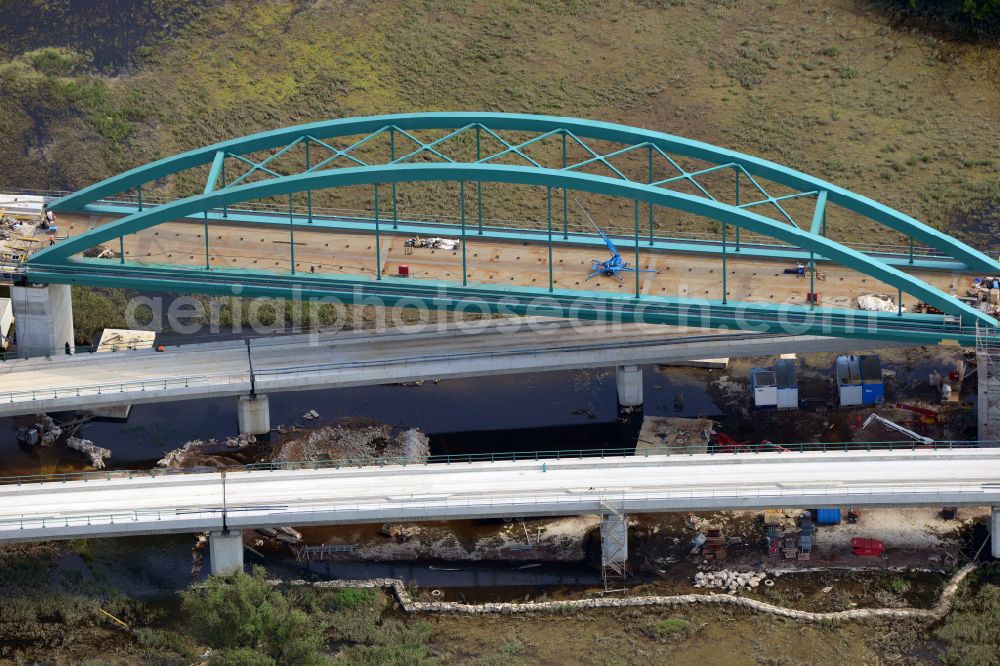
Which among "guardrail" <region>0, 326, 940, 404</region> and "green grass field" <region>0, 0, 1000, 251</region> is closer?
"guardrail" <region>0, 326, 940, 404</region>

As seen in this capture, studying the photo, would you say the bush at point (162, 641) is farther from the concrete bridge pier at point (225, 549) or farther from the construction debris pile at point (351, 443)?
the construction debris pile at point (351, 443)

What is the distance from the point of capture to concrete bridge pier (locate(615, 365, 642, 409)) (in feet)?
354

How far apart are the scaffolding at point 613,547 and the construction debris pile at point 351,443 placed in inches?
519

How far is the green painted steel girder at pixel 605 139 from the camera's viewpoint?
102m

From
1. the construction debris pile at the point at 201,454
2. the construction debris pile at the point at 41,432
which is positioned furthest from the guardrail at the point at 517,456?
the construction debris pile at the point at 41,432

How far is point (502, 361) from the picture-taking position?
10562 cm

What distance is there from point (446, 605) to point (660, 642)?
1036cm

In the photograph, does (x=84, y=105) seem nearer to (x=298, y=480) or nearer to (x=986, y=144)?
(x=298, y=480)

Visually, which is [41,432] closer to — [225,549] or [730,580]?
[225,549]

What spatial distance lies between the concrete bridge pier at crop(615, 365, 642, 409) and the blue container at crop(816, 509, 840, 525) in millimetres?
15356

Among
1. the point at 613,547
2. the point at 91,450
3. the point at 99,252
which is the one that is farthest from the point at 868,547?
the point at 99,252

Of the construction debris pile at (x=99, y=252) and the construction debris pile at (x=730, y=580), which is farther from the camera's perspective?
the construction debris pile at (x=99, y=252)

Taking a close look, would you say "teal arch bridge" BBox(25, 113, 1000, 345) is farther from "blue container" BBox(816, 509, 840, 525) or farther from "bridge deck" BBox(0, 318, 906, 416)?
"blue container" BBox(816, 509, 840, 525)

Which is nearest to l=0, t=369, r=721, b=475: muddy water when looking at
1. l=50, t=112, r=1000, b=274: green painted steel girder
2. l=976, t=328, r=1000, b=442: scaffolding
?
l=50, t=112, r=1000, b=274: green painted steel girder
